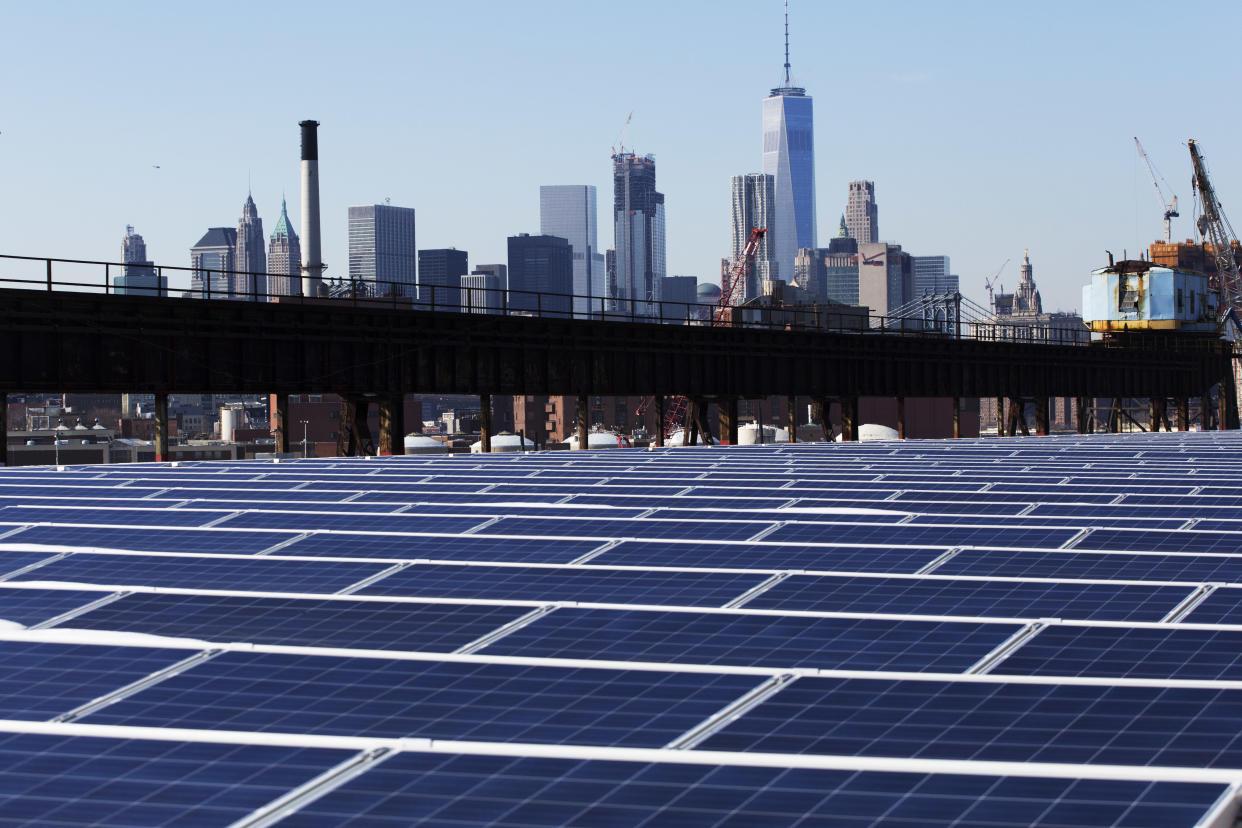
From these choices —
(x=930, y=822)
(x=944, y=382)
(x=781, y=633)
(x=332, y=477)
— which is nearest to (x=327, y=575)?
(x=781, y=633)

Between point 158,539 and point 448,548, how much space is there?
381 cm

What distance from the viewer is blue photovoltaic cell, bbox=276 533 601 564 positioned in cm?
1503

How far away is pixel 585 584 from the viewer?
43.0 ft

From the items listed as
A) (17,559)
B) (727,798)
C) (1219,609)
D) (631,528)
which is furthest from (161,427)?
(727,798)

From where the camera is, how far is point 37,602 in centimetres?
1245

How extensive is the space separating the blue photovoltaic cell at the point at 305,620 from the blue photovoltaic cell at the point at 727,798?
354 centimetres

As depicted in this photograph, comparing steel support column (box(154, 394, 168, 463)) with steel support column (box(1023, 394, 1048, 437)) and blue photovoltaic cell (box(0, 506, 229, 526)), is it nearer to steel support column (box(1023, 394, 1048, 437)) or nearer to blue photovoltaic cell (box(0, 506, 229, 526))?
blue photovoltaic cell (box(0, 506, 229, 526))

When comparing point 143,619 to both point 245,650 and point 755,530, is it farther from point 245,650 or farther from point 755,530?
point 755,530

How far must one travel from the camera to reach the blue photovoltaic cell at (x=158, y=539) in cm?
1590

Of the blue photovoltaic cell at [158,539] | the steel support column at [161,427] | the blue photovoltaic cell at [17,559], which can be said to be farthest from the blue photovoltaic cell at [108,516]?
the steel support column at [161,427]

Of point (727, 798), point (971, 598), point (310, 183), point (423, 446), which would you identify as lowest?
point (423, 446)

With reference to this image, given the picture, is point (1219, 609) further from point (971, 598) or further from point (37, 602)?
point (37, 602)

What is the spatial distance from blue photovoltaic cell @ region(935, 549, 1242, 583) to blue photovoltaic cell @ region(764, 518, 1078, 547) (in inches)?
30.5

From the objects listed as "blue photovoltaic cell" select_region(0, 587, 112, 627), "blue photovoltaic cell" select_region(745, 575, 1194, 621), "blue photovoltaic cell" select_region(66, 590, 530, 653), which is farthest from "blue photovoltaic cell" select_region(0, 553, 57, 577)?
"blue photovoltaic cell" select_region(745, 575, 1194, 621)
